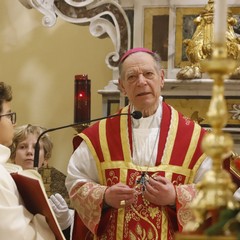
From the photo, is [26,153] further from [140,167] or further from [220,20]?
[220,20]

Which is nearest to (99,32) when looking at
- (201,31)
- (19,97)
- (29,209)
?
(201,31)

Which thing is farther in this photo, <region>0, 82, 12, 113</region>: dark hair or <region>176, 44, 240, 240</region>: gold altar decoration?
<region>0, 82, 12, 113</region>: dark hair

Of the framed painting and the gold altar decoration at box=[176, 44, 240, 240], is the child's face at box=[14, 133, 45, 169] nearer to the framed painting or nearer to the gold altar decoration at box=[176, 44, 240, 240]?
the framed painting

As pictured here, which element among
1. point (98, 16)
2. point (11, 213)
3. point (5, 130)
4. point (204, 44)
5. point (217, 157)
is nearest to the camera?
point (217, 157)

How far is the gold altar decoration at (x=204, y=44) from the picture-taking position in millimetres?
4180

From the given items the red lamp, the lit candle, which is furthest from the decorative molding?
the lit candle

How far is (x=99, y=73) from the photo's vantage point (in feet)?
18.0

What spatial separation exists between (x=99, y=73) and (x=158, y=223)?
265cm

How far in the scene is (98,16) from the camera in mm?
4648

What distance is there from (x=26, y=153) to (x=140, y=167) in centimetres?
91

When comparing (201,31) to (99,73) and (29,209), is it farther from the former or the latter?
(29,209)

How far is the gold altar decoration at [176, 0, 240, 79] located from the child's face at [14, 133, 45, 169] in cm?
110

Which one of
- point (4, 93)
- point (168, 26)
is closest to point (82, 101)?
point (168, 26)

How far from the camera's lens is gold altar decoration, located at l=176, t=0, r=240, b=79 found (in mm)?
4180
